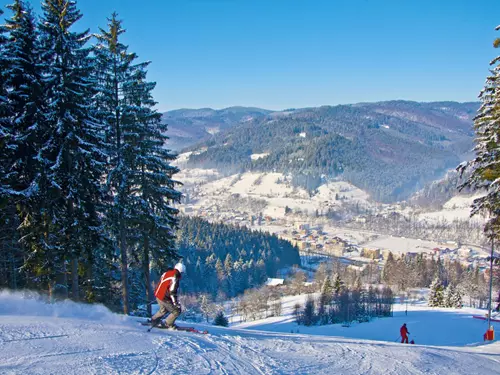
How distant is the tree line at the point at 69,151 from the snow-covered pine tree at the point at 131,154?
4 centimetres

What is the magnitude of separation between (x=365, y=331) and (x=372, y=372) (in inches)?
902

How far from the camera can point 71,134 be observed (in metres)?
11.8

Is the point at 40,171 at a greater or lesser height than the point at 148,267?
greater

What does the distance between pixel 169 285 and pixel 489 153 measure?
1207cm

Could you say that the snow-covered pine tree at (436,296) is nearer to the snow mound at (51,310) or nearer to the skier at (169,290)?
the skier at (169,290)

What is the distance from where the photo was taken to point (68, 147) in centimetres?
1213

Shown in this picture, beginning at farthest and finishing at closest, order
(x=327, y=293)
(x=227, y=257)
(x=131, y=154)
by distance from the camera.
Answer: (x=227, y=257) → (x=327, y=293) → (x=131, y=154)

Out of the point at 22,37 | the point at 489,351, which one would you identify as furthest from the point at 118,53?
the point at 489,351

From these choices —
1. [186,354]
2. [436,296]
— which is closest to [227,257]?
[436,296]

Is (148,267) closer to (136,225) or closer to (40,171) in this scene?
(136,225)

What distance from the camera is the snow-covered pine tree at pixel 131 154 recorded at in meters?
14.1

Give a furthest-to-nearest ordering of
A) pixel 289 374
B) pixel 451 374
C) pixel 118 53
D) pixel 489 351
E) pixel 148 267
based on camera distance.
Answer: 1. pixel 148 267
2. pixel 118 53
3. pixel 489 351
4. pixel 451 374
5. pixel 289 374

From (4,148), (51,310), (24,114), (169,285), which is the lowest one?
(51,310)

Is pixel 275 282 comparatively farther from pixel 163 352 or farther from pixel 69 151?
pixel 163 352
